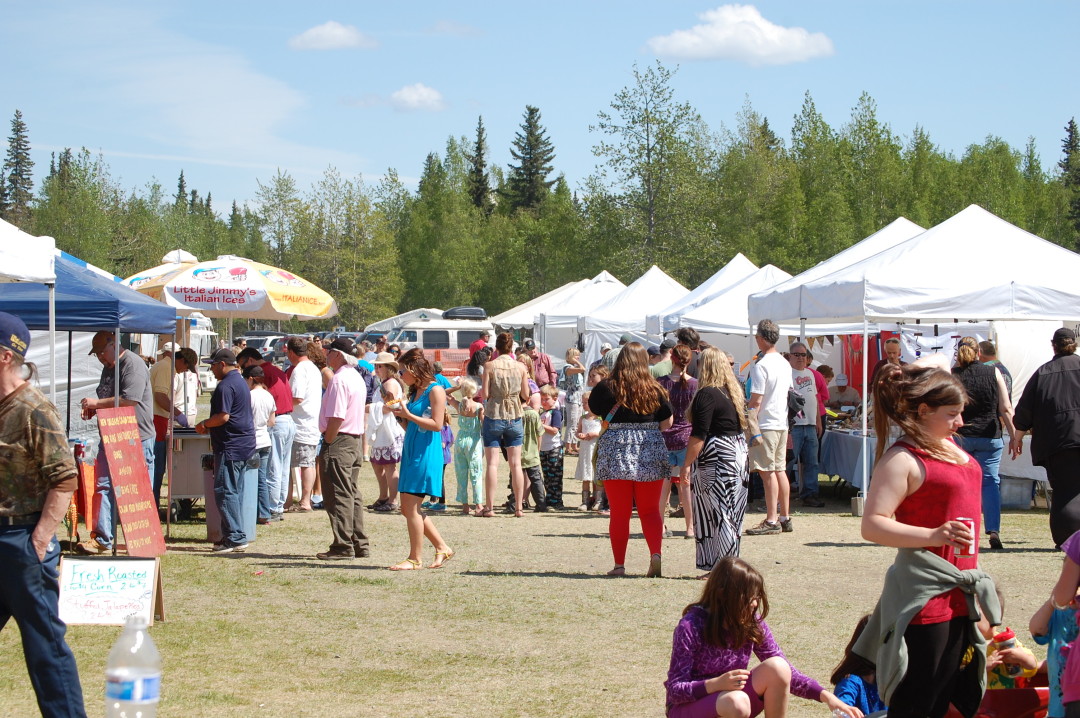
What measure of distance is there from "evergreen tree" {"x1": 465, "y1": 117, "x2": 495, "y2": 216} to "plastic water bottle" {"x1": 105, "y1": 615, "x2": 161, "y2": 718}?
283 ft

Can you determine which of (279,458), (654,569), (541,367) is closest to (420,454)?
(654,569)

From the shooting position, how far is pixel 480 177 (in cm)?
9231

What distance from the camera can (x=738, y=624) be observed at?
13.5 feet

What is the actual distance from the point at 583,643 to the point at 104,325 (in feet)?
16.1

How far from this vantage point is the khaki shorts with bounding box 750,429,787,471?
10.7 m

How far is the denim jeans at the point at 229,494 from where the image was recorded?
9641 mm

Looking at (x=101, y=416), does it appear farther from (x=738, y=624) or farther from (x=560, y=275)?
(x=560, y=275)

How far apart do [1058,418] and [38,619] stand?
24.1 feet

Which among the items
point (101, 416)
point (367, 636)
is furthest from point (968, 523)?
point (101, 416)

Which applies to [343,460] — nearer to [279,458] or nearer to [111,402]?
[111,402]

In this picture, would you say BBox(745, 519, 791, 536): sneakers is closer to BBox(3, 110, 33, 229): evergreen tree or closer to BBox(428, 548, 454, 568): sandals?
BBox(428, 548, 454, 568): sandals

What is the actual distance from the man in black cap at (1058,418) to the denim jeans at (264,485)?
725cm

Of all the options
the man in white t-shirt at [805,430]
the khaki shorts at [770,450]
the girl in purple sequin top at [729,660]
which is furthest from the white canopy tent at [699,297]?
the girl in purple sequin top at [729,660]

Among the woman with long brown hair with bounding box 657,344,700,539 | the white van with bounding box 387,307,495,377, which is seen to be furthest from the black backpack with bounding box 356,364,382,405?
the white van with bounding box 387,307,495,377
